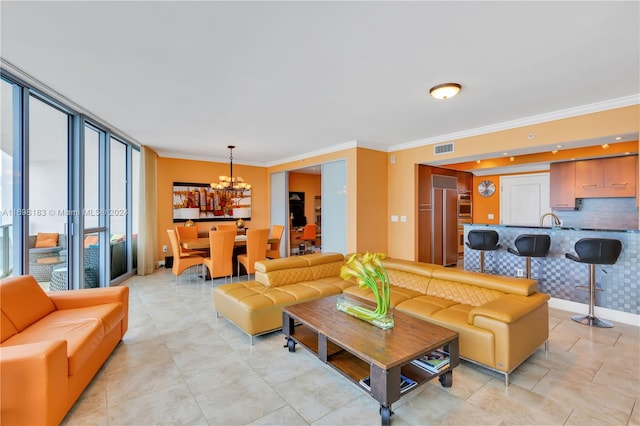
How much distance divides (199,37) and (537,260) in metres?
4.87

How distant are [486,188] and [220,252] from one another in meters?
6.75

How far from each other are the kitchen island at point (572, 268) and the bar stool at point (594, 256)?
221 millimetres

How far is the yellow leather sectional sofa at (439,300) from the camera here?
230 cm

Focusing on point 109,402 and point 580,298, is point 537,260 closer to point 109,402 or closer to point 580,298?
point 580,298

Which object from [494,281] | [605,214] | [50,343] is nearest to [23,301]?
[50,343]

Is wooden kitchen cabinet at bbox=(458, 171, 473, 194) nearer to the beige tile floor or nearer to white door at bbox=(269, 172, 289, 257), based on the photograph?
white door at bbox=(269, 172, 289, 257)

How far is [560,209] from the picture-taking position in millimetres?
5977

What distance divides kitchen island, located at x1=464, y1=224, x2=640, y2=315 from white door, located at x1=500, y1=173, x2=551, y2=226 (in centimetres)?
266

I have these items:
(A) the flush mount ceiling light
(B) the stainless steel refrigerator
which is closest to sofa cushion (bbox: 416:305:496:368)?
(A) the flush mount ceiling light

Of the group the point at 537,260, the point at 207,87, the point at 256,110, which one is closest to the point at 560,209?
the point at 537,260

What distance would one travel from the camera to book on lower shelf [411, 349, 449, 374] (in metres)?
2.12

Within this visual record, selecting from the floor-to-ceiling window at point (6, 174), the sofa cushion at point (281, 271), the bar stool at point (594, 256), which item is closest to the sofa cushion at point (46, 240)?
the floor-to-ceiling window at point (6, 174)

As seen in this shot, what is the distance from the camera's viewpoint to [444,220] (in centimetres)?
650

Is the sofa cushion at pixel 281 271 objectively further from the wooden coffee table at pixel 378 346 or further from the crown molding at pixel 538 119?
the crown molding at pixel 538 119
